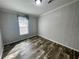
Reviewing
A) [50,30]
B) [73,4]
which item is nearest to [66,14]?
[73,4]

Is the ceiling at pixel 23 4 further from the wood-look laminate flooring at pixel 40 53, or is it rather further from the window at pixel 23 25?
the wood-look laminate flooring at pixel 40 53

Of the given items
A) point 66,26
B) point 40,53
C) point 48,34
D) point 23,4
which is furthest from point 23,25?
point 66,26

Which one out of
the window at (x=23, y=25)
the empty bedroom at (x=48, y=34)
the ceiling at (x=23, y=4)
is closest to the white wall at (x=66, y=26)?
the empty bedroom at (x=48, y=34)

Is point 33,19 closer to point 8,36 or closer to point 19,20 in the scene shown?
point 19,20

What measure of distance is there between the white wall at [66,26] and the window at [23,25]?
2.18 m

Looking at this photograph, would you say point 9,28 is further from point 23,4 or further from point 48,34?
point 48,34

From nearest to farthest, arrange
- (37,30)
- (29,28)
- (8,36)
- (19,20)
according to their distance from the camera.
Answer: (8,36) < (19,20) < (29,28) < (37,30)

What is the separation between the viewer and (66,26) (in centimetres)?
277

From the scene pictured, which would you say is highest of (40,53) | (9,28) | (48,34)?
(9,28)

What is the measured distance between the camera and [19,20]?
3.72 metres

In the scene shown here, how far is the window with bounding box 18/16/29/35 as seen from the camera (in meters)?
3.81

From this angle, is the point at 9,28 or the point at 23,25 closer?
the point at 9,28

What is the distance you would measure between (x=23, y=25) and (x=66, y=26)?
3.21 meters

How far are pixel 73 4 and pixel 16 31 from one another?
3916mm
